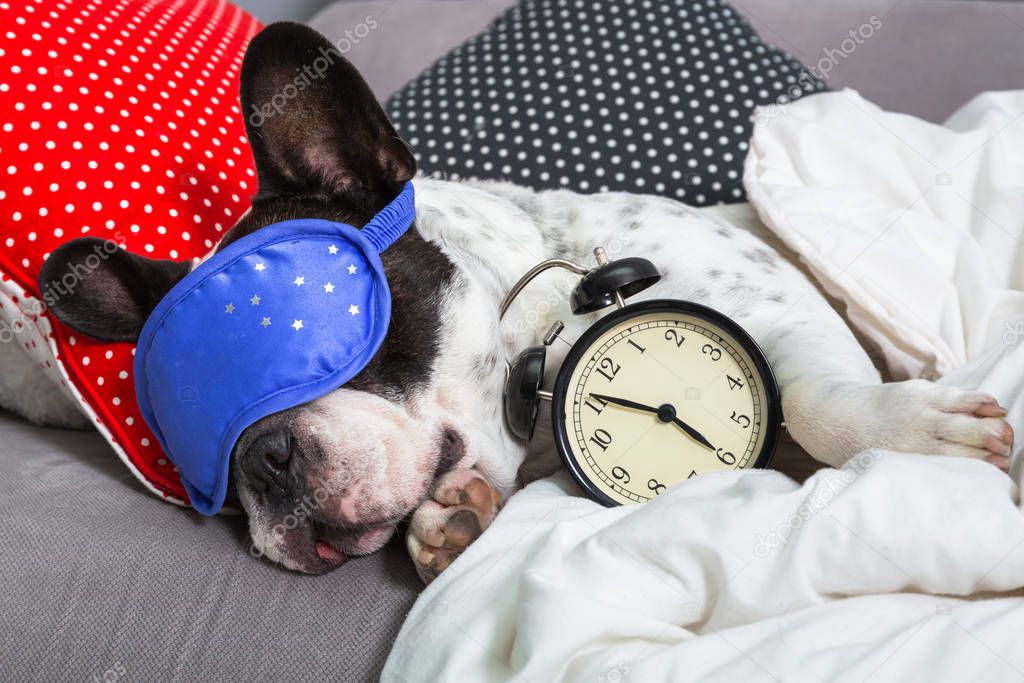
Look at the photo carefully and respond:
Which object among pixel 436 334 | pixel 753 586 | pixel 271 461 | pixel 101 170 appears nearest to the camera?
pixel 753 586

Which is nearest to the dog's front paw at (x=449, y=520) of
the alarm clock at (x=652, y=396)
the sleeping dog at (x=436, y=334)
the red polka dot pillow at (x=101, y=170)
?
the sleeping dog at (x=436, y=334)

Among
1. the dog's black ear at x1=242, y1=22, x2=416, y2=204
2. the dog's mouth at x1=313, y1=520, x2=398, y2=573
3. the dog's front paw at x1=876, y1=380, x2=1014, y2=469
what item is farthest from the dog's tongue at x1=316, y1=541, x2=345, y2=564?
the dog's front paw at x1=876, y1=380, x2=1014, y2=469

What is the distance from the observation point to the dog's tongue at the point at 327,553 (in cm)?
110

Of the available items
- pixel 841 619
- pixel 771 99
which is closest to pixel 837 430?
pixel 841 619

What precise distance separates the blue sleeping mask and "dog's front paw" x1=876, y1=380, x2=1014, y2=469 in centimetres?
63

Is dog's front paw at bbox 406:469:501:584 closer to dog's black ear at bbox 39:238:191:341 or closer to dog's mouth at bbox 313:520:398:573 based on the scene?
dog's mouth at bbox 313:520:398:573

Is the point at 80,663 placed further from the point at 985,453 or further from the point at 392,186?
the point at 985,453

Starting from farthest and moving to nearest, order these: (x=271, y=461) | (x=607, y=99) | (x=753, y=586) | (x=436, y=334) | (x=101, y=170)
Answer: (x=607, y=99), (x=101, y=170), (x=436, y=334), (x=271, y=461), (x=753, y=586)

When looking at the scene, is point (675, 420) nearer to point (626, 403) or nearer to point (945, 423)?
point (626, 403)

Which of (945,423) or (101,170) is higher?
(101,170)

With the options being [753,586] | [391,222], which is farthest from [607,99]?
[753,586]

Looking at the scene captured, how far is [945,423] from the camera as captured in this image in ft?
3.18

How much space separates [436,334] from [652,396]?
0.31 metres

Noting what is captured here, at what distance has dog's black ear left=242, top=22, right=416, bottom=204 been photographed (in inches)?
44.6
